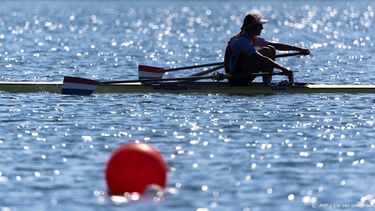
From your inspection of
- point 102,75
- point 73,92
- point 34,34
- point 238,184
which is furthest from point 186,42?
point 238,184

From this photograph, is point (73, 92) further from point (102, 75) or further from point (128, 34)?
point (128, 34)

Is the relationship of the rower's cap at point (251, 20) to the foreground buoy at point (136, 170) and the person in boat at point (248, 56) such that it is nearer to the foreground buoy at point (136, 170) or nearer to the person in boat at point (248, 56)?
the person in boat at point (248, 56)

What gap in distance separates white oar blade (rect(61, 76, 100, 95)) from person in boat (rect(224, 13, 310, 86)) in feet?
9.37

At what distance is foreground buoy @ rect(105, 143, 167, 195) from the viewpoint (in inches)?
655

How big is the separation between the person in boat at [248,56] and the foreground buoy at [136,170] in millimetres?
10518

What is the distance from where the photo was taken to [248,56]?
27062 millimetres

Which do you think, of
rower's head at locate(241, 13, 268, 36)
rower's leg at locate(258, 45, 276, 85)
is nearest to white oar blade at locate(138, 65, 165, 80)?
rower's leg at locate(258, 45, 276, 85)

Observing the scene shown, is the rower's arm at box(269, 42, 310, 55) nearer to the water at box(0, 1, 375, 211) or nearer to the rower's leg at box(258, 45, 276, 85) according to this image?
the rower's leg at box(258, 45, 276, 85)

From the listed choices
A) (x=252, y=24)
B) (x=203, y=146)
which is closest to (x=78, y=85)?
(x=252, y=24)

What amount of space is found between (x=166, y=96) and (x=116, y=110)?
238 centimetres

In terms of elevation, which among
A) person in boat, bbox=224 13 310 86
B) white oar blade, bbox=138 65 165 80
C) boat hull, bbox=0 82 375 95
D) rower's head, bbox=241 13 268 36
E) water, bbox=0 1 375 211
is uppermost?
rower's head, bbox=241 13 268 36

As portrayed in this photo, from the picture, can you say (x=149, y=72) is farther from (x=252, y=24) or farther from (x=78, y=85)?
(x=252, y=24)

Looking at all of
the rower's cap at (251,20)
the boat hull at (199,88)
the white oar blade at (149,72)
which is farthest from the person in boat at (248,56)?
the white oar blade at (149,72)

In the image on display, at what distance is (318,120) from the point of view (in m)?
23.8
